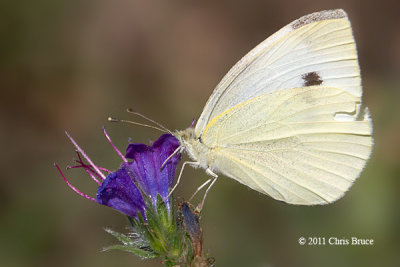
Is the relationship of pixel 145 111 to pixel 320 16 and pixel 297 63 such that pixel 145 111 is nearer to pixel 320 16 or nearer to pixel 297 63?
pixel 297 63

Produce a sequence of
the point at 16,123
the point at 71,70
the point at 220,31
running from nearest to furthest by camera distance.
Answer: the point at 16,123 → the point at 71,70 → the point at 220,31

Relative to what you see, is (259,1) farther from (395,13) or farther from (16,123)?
(16,123)

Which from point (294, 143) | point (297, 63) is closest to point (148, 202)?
point (294, 143)

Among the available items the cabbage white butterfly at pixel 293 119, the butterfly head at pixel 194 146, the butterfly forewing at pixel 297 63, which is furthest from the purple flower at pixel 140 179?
the butterfly forewing at pixel 297 63

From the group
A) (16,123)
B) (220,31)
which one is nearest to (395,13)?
(220,31)

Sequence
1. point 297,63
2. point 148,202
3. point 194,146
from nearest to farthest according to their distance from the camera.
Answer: point 148,202 → point 194,146 → point 297,63

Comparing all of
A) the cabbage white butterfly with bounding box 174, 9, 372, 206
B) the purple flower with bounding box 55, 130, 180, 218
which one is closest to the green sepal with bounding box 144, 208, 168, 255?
the purple flower with bounding box 55, 130, 180, 218
